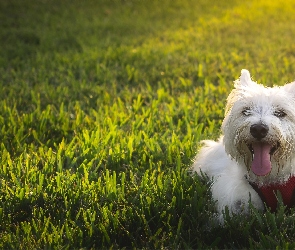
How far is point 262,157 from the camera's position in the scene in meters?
3.62

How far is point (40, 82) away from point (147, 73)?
185 centimetres

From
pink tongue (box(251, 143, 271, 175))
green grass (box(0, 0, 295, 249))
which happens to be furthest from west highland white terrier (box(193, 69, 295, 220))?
green grass (box(0, 0, 295, 249))

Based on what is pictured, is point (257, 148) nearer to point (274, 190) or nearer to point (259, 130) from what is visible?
point (259, 130)

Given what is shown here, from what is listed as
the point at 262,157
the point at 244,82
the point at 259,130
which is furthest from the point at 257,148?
the point at 244,82

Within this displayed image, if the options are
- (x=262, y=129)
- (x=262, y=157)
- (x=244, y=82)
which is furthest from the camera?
(x=244, y=82)

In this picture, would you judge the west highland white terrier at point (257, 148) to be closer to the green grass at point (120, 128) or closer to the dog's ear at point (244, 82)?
the dog's ear at point (244, 82)

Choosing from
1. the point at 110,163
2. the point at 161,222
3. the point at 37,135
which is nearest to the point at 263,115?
the point at 161,222

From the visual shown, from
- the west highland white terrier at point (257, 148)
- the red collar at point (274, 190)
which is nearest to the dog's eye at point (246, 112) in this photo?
the west highland white terrier at point (257, 148)

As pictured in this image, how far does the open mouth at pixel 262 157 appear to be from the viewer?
3.61 metres

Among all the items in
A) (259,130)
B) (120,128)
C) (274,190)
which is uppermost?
(259,130)

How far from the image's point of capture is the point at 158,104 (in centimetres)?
672

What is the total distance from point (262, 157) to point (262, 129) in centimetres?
25

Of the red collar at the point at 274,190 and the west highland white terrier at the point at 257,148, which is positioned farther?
the red collar at the point at 274,190

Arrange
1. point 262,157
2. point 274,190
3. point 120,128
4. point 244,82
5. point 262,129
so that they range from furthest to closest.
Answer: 1. point 120,128
2. point 244,82
3. point 274,190
4. point 262,157
5. point 262,129
